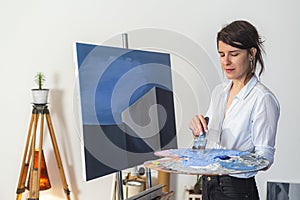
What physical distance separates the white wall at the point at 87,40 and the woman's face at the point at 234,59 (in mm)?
763

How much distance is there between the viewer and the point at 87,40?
2.84 meters

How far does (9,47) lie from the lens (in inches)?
118

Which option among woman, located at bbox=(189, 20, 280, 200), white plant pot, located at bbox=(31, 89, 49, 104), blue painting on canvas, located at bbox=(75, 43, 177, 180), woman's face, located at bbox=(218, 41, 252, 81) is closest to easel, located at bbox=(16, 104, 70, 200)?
white plant pot, located at bbox=(31, 89, 49, 104)

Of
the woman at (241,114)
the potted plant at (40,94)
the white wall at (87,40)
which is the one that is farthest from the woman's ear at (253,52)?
the potted plant at (40,94)

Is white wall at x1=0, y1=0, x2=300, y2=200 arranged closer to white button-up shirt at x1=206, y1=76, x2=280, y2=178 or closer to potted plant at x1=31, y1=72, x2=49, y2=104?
potted plant at x1=31, y1=72, x2=49, y2=104

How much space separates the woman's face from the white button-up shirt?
0.17 feet

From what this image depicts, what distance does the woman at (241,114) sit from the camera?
1.51 m

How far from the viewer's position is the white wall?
8.30 ft

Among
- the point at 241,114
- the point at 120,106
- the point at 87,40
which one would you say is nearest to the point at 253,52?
the point at 241,114

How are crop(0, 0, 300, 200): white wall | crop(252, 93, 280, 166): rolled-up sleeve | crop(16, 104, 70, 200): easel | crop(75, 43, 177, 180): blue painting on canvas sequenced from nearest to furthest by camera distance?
crop(252, 93, 280, 166): rolled-up sleeve < crop(75, 43, 177, 180): blue painting on canvas < crop(0, 0, 300, 200): white wall < crop(16, 104, 70, 200): easel

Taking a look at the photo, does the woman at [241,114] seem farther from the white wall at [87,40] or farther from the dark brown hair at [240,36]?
the white wall at [87,40]

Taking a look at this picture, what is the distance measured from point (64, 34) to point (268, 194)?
1480 mm

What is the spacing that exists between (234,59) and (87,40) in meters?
1.44

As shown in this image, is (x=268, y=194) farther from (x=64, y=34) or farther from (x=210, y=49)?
(x=64, y=34)
